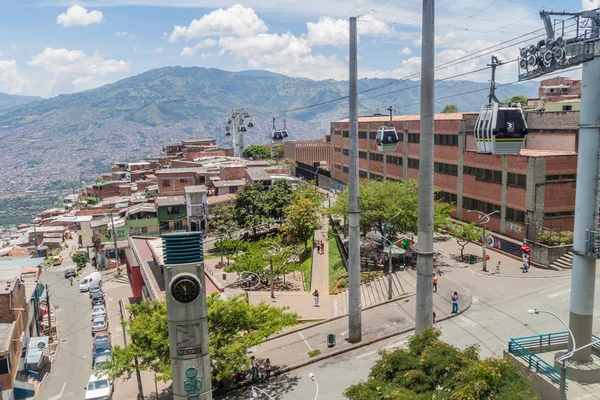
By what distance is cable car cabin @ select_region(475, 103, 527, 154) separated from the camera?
1612 cm

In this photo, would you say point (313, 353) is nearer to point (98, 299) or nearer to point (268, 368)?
point (268, 368)

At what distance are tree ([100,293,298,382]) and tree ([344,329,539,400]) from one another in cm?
1111

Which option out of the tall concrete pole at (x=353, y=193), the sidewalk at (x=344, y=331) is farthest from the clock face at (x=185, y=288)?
the sidewalk at (x=344, y=331)

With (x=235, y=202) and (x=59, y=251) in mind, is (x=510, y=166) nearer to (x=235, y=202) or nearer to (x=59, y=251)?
(x=235, y=202)

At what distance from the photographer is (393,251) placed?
44188 mm

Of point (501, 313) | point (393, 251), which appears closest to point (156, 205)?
point (393, 251)

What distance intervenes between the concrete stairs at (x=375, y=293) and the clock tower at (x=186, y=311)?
2258 centimetres

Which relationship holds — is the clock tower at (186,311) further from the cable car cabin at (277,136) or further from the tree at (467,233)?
the cable car cabin at (277,136)

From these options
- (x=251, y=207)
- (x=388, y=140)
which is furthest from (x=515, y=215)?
(x=251, y=207)

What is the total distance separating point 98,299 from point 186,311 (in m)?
48.3

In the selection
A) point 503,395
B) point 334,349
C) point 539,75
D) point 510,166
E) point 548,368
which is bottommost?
point 334,349

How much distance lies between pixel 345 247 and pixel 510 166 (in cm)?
1777

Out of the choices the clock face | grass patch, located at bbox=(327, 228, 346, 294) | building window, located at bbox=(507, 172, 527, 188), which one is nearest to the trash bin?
grass patch, located at bbox=(327, 228, 346, 294)

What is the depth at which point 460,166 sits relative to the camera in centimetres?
5688
